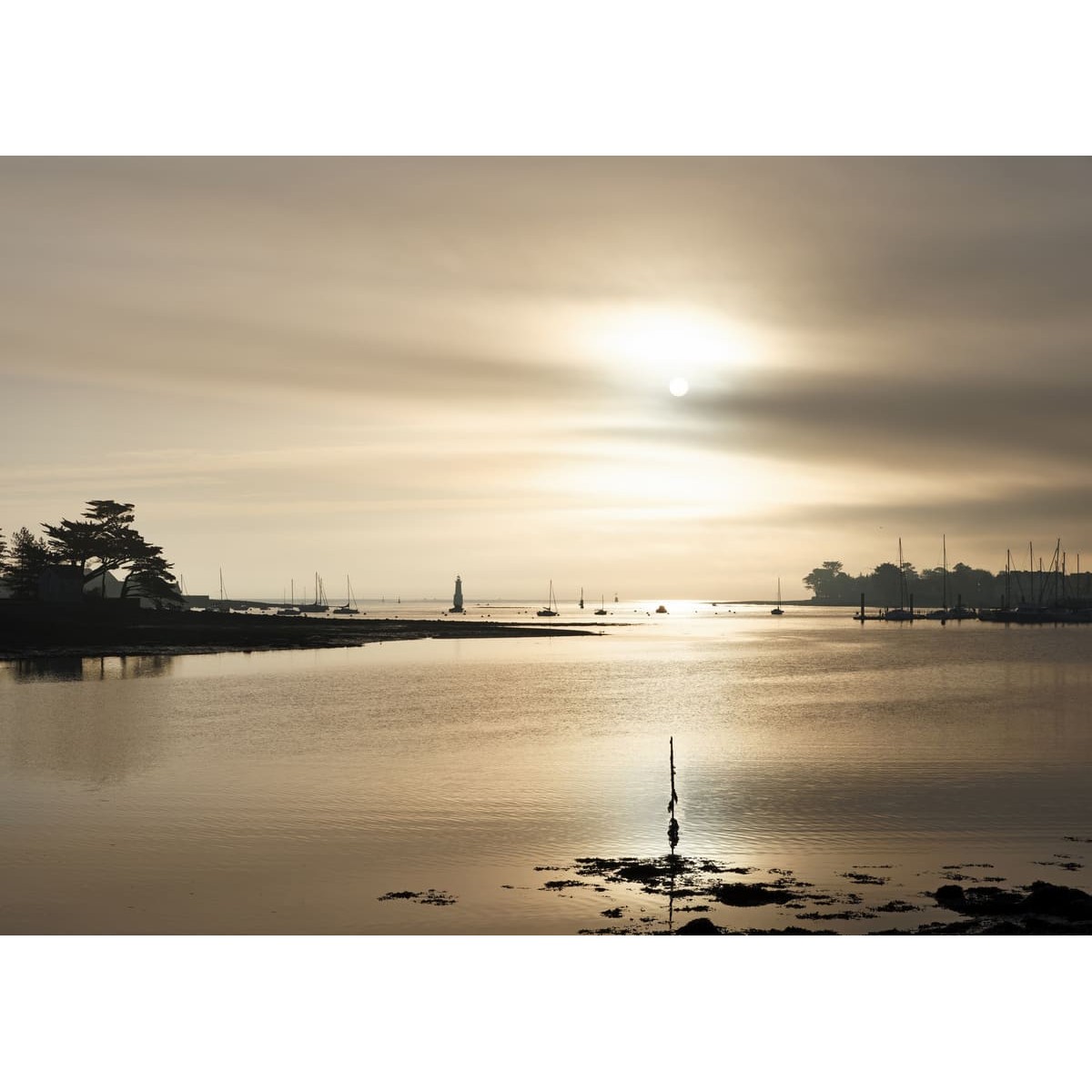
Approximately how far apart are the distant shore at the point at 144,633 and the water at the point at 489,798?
32.9 ft

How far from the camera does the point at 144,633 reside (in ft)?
259

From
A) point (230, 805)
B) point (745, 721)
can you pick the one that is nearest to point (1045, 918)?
point (230, 805)

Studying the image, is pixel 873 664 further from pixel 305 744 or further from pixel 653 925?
pixel 653 925

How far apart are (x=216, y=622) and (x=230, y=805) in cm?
8076

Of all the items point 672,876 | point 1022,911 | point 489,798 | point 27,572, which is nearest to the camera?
point 1022,911

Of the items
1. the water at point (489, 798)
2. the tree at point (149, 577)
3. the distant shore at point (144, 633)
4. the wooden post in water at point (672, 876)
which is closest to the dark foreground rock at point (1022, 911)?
the water at point (489, 798)

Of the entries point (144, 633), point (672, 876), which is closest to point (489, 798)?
point (672, 876)

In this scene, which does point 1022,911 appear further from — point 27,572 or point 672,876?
point 27,572

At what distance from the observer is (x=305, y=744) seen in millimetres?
35125

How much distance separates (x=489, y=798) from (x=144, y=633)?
6083 cm

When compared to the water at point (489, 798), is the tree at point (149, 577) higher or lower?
higher

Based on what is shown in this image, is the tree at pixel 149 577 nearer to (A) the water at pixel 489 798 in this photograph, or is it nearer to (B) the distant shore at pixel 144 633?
(B) the distant shore at pixel 144 633

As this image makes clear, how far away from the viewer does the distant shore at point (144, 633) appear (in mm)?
68938

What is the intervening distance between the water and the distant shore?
10.0 meters
